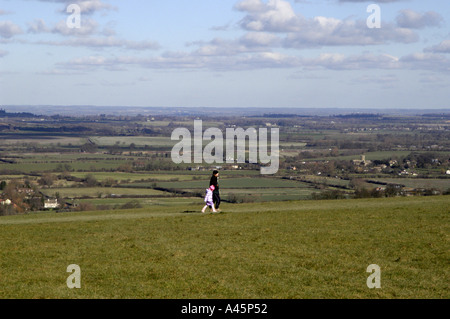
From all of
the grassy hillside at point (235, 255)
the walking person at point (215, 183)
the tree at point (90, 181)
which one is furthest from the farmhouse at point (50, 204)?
the walking person at point (215, 183)

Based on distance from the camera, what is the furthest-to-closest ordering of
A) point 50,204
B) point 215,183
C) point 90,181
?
1. point 90,181
2. point 50,204
3. point 215,183

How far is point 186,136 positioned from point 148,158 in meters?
50.2

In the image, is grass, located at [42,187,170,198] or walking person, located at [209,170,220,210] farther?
grass, located at [42,187,170,198]

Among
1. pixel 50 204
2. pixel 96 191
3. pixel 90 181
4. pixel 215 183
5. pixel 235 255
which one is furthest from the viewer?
pixel 90 181

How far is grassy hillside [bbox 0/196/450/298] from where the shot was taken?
13281 millimetres

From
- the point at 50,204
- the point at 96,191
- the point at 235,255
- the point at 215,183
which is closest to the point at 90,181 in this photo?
the point at 96,191

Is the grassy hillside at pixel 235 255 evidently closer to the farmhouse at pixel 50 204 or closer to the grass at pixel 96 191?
the farmhouse at pixel 50 204

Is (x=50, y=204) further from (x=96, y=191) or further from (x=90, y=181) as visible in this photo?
(x=90, y=181)

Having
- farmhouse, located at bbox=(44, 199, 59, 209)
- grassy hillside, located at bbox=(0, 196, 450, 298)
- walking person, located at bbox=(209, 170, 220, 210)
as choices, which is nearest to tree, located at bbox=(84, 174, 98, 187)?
farmhouse, located at bbox=(44, 199, 59, 209)

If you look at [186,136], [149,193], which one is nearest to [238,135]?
[186,136]

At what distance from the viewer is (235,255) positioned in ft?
54.7

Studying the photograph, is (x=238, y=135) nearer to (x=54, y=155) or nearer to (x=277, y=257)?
(x=54, y=155)

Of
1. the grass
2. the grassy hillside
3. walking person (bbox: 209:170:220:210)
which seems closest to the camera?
the grassy hillside

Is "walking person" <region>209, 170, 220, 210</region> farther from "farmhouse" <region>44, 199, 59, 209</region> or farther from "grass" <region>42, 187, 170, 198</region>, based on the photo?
"grass" <region>42, 187, 170, 198</region>
